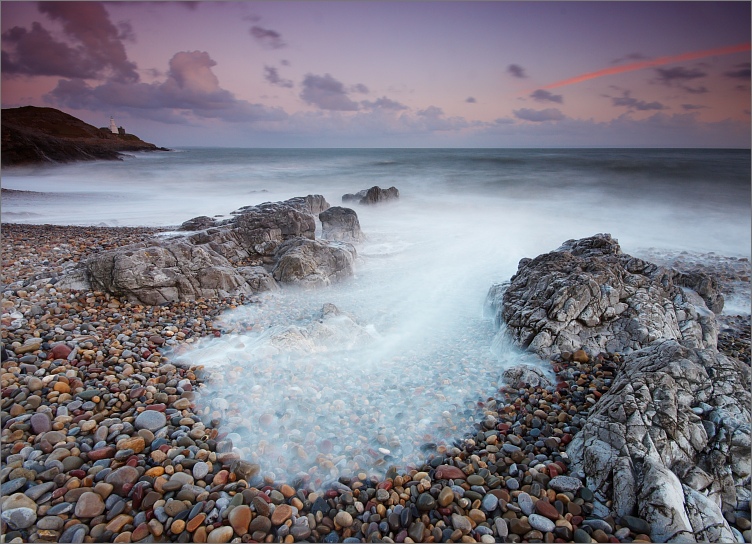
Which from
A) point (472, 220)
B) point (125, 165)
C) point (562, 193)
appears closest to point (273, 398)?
point (472, 220)

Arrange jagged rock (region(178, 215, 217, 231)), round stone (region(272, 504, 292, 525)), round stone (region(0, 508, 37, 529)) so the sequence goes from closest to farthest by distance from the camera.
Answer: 1. round stone (region(0, 508, 37, 529))
2. round stone (region(272, 504, 292, 525))
3. jagged rock (region(178, 215, 217, 231))

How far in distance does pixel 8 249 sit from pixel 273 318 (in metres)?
4.01

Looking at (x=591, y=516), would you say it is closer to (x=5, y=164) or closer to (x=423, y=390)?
(x=423, y=390)

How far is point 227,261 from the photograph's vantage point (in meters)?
5.26

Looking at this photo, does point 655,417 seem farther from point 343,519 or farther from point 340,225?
point 340,225

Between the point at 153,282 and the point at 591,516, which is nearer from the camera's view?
the point at 591,516

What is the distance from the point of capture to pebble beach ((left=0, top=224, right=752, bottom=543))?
184 cm

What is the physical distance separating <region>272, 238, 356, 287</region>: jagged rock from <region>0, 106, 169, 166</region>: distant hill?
875 centimetres

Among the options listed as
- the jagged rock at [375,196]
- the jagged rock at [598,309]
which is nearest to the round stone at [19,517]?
the jagged rock at [598,309]

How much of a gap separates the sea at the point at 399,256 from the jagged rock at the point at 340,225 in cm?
45

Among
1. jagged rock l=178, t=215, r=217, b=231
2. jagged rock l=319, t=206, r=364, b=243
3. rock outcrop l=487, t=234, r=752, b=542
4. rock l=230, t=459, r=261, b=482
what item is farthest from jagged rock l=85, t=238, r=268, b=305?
rock outcrop l=487, t=234, r=752, b=542

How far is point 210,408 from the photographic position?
8.88 ft

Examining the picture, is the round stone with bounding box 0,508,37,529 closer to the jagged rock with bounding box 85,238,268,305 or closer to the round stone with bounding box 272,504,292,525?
the round stone with bounding box 272,504,292,525

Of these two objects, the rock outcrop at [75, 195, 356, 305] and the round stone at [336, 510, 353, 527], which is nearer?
the round stone at [336, 510, 353, 527]
